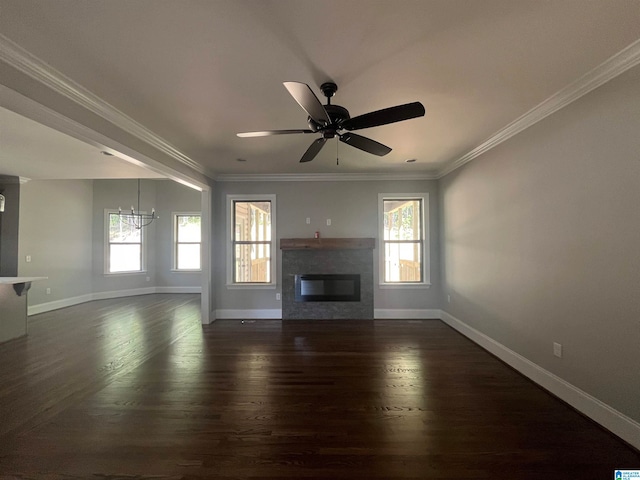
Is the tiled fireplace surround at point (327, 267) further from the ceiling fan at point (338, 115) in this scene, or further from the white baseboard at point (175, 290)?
the white baseboard at point (175, 290)

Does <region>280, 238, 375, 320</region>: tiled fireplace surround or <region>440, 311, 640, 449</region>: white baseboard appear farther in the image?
<region>280, 238, 375, 320</region>: tiled fireplace surround

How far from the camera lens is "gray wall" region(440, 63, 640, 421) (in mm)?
1851

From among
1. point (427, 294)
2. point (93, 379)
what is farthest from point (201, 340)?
point (427, 294)

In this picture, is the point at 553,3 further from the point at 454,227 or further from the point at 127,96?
the point at 454,227

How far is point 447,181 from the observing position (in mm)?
4559

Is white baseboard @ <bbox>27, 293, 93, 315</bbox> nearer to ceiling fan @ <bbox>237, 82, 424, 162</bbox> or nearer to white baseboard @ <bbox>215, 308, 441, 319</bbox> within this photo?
white baseboard @ <bbox>215, 308, 441, 319</bbox>

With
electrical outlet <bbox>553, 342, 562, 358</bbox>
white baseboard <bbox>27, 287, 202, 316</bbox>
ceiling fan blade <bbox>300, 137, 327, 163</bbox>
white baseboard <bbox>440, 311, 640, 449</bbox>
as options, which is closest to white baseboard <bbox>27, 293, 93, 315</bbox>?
white baseboard <bbox>27, 287, 202, 316</bbox>

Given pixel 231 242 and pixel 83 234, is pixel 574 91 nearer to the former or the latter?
pixel 231 242

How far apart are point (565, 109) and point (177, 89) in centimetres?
317

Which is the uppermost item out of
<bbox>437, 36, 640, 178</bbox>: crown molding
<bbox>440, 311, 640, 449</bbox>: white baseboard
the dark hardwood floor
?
<bbox>437, 36, 640, 178</bbox>: crown molding

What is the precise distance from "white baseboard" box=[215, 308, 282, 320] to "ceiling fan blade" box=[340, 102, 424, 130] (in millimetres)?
3786

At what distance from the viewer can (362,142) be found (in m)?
2.32

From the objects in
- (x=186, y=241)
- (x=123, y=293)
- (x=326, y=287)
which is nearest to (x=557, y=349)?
(x=326, y=287)

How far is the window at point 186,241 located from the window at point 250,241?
3530mm
